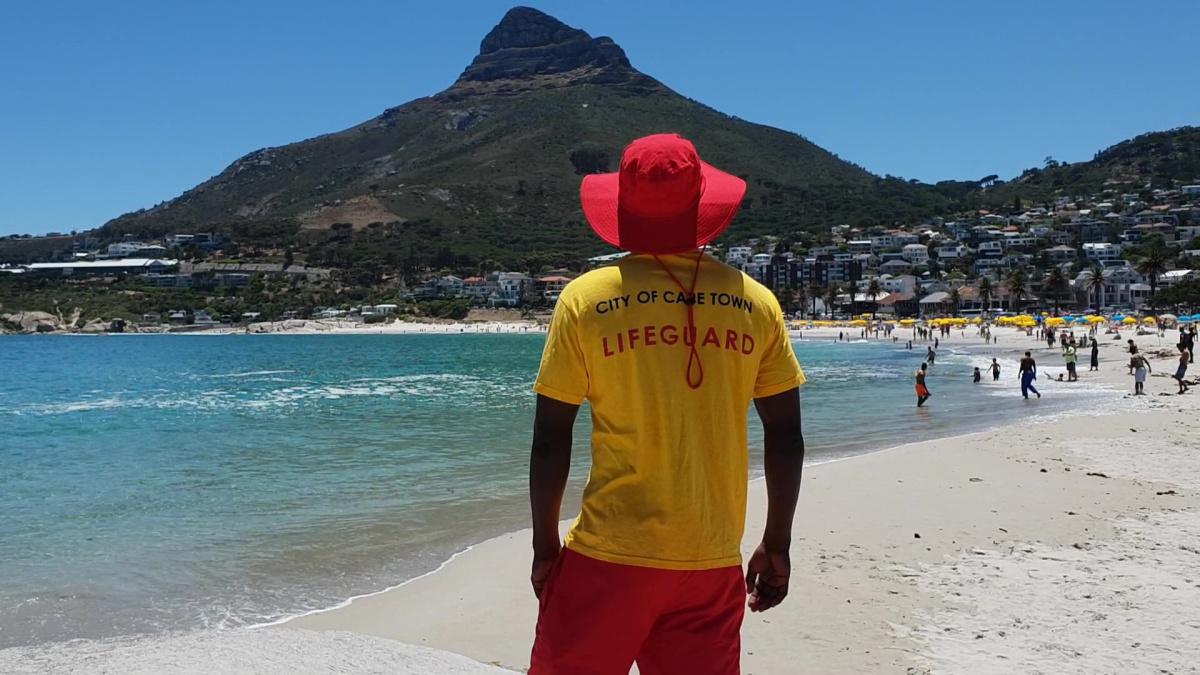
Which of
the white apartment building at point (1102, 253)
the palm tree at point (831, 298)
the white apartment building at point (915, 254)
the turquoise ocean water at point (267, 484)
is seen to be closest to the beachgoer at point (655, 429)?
the turquoise ocean water at point (267, 484)

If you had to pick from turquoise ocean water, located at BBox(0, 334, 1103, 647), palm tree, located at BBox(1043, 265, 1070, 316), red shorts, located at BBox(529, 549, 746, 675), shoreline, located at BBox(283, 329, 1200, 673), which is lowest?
turquoise ocean water, located at BBox(0, 334, 1103, 647)

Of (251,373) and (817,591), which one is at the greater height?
(817,591)

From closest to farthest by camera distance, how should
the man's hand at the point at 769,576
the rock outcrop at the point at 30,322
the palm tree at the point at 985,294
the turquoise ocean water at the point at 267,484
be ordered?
1. the man's hand at the point at 769,576
2. the turquoise ocean water at the point at 267,484
3. the palm tree at the point at 985,294
4. the rock outcrop at the point at 30,322

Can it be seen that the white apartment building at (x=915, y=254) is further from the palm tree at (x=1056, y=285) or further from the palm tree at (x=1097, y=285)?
the palm tree at (x=1097, y=285)

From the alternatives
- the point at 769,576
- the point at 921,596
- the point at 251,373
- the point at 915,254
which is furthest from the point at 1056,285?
the point at 769,576

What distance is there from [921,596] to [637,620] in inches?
171

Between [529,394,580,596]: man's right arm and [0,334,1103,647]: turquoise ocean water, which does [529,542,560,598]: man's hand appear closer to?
[529,394,580,596]: man's right arm

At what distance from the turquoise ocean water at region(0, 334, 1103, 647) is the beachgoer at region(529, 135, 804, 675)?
16.2 feet

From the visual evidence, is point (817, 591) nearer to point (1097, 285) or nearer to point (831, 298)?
point (1097, 285)

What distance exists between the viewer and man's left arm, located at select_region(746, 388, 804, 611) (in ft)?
7.77

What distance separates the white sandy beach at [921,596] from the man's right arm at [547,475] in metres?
2.67

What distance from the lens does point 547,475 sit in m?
2.29

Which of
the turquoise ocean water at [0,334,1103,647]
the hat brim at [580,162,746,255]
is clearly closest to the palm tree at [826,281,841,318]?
the turquoise ocean water at [0,334,1103,647]

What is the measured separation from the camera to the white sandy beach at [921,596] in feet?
15.8
